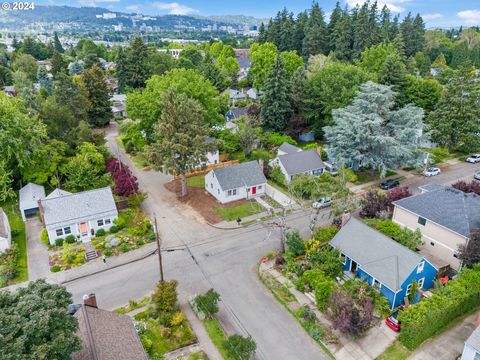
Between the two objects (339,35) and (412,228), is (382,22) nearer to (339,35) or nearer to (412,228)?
(339,35)

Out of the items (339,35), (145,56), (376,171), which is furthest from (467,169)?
(145,56)

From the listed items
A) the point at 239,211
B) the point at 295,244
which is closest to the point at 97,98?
the point at 239,211

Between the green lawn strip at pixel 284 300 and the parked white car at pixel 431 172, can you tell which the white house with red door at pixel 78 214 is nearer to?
the green lawn strip at pixel 284 300

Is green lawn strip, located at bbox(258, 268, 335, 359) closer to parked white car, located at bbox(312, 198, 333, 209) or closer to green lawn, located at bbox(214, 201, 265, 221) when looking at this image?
green lawn, located at bbox(214, 201, 265, 221)

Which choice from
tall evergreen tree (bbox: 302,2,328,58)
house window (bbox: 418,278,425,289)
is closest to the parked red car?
house window (bbox: 418,278,425,289)

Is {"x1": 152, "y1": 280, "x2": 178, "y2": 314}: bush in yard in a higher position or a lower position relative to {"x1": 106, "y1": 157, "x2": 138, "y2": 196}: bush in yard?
Result: lower

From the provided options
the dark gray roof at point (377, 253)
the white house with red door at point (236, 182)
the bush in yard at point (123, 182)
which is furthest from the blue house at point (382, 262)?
the bush in yard at point (123, 182)
